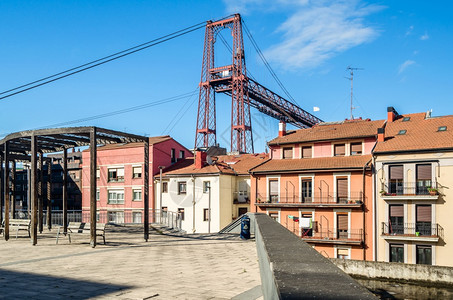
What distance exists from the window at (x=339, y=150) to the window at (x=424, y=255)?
1038 centimetres

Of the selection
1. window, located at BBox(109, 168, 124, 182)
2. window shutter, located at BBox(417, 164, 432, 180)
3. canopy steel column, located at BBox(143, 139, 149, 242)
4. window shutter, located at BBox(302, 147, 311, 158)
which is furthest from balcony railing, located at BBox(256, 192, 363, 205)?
canopy steel column, located at BBox(143, 139, 149, 242)

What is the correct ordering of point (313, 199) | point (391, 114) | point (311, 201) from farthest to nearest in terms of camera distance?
point (391, 114)
point (311, 201)
point (313, 199)

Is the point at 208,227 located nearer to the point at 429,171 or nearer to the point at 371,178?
the point at 371,178

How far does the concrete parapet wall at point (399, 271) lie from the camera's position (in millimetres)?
22484

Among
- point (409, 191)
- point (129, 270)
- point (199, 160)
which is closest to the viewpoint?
point (129, 270)

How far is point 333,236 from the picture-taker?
113 feet

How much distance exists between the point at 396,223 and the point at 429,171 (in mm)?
4910

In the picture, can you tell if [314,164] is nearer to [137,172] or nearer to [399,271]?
[399,271]

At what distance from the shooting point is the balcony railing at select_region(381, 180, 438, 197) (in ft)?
100

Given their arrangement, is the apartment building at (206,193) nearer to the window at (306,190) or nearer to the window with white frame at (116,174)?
the window with white frame at (116,174)

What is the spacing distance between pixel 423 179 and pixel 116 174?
33674 millimetres

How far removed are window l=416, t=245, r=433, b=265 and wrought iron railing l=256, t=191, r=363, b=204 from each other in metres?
5.71

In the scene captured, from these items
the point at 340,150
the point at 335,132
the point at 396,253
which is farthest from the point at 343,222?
the point at 335,132

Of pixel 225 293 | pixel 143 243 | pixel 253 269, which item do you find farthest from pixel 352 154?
pixel 225 293
